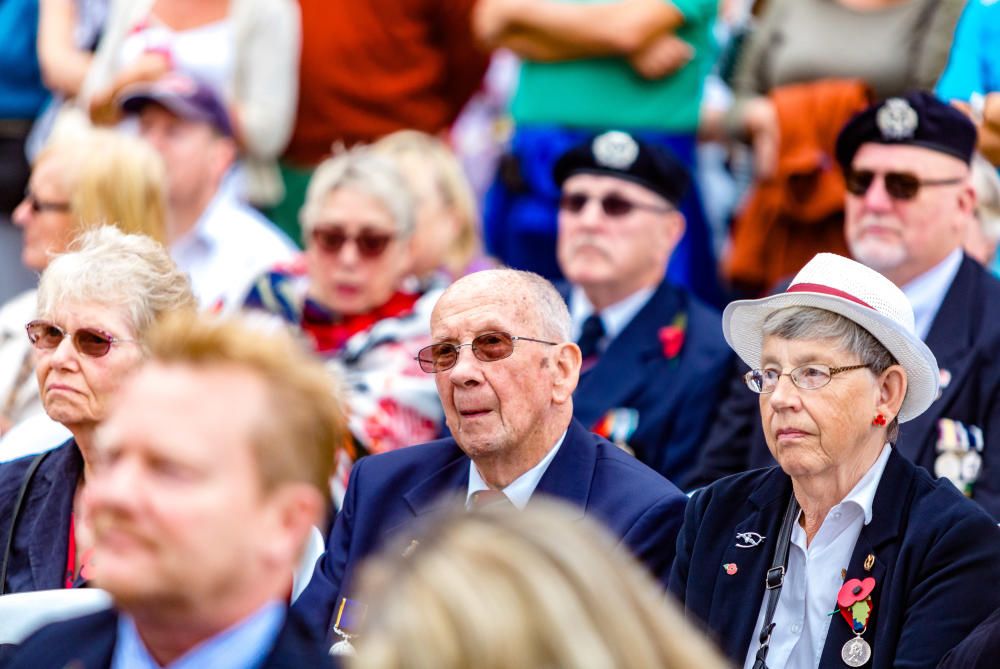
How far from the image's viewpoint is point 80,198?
20.8ft

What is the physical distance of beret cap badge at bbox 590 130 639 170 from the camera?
21.1 feet

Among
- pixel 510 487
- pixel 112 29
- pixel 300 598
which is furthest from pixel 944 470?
pixel 112 29

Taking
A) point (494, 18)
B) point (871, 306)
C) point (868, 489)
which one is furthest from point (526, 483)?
A: point (494, 18)

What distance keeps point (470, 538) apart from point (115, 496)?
640 millimetres

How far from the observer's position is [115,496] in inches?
99.0

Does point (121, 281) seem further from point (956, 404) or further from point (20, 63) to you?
point (20, 63)

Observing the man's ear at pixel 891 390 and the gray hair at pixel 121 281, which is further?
the gray hair at pixel 121 281

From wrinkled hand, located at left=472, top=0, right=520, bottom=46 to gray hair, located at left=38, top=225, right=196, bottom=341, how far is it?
9.33 feet

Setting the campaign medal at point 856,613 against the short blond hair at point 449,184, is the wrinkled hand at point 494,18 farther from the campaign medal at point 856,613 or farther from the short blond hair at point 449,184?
the campaign medal at point 856,613

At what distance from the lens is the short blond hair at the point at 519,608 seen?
2033mm

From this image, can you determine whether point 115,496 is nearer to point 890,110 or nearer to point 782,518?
point 782,518

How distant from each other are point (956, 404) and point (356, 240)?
2508 mm

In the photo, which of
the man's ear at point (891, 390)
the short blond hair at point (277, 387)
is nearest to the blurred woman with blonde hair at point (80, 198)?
the man's ear at point (891, 390)

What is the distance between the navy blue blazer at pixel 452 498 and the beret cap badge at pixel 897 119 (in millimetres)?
1625
